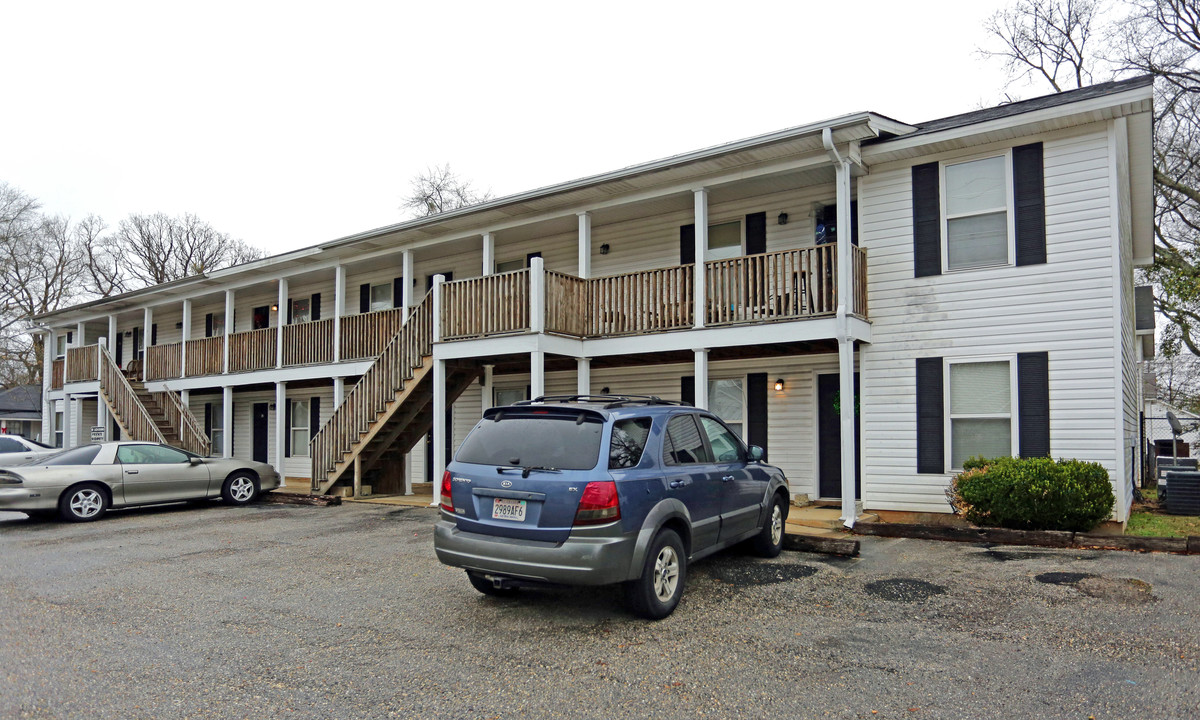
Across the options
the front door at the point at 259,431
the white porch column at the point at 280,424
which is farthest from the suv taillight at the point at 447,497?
the front door at the point at 259,431

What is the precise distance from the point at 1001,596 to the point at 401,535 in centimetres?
720

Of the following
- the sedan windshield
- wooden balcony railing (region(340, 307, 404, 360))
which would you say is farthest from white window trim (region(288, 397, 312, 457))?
the sedan windshield

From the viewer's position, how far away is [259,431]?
21.4 metres

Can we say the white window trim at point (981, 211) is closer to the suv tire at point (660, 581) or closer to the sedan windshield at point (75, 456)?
the suv tire at point (660, 581)

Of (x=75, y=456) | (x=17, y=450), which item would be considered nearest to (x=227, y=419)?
(x=17, y=450)

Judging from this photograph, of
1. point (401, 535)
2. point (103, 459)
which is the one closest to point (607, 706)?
point (401, 535)

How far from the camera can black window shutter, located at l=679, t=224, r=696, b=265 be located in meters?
13.8

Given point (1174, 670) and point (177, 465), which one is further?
point (177, 465)

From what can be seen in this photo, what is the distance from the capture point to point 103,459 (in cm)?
1300

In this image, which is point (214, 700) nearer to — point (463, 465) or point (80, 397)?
point (463, 465)

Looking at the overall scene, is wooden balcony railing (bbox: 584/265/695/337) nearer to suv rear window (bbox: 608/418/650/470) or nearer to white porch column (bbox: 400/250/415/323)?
white porch column (bbox: 400/250/415/323)

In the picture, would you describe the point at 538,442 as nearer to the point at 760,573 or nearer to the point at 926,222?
the point at 760,573

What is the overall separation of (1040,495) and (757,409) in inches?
193

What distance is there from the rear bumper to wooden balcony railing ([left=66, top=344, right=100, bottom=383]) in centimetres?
2119
